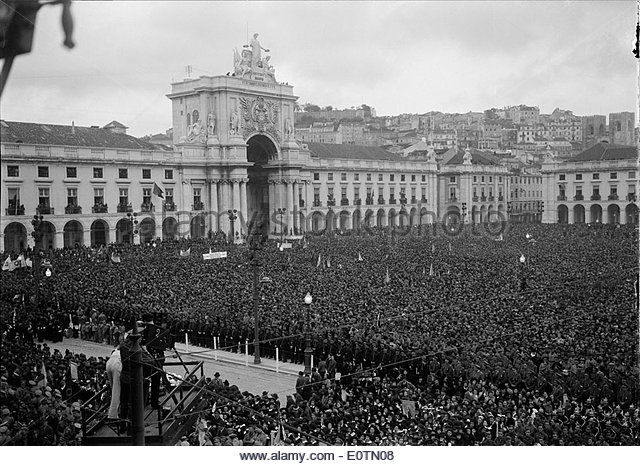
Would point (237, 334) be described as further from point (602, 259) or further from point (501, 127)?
point (501, 127)

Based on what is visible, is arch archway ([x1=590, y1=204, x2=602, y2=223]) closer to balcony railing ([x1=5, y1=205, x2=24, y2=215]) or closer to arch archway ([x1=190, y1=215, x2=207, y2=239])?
arch archway ([x1=190, y1=215, x2=207, y2=239])

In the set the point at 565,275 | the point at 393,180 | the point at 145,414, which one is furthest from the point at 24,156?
the point at 393,180

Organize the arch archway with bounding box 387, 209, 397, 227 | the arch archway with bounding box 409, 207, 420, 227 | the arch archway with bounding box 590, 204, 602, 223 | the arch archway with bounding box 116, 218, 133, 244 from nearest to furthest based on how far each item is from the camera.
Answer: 1. the arch archway with bounding box 116, 218, 133, 244
2. the arch archway with bounding box 590, 204, 602, 223
3. the arch archway with bounding box 387, 209, 397, 227
4. the arch archway with bounding box 409, 207, 420, 227

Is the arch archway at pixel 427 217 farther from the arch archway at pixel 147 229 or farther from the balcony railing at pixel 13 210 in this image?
the balcony railing at pixel 13 210

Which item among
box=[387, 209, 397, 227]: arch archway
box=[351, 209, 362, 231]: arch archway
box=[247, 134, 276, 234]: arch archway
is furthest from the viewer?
box=[387, 209, 397, 227]: arch archway

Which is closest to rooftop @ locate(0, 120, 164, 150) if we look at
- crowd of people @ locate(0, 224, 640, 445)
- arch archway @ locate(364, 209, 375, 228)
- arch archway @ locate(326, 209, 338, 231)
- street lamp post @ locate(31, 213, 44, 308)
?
crowd of people @ locate(0, 224, 640, 445)
